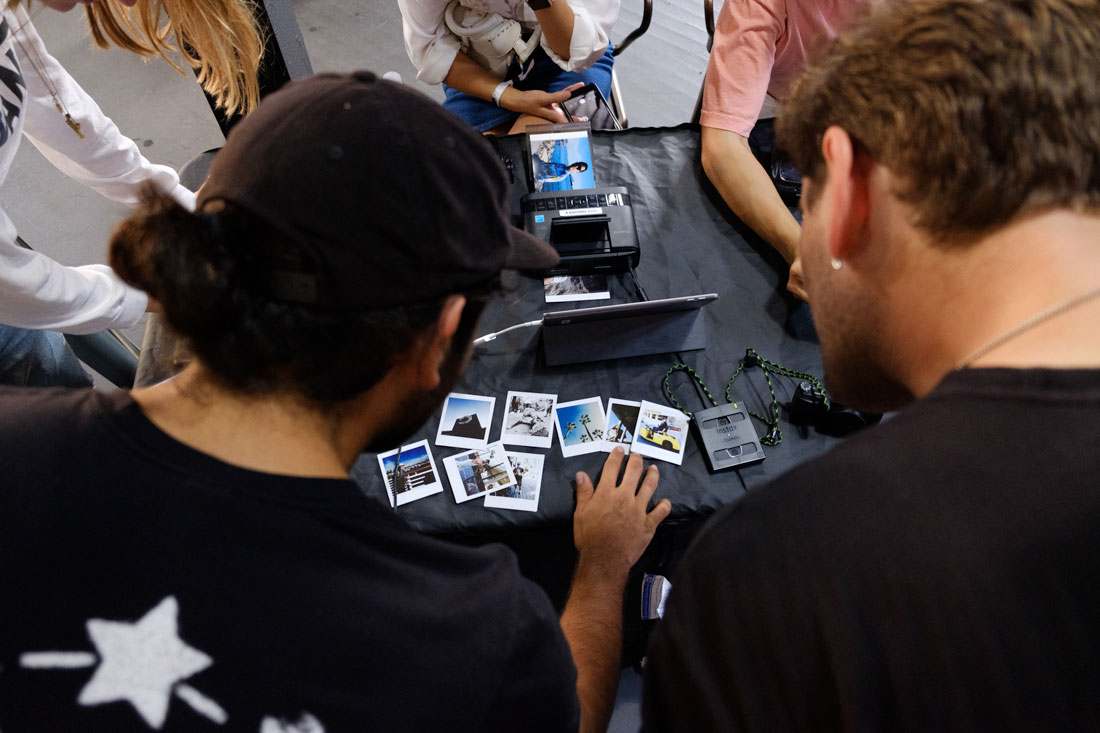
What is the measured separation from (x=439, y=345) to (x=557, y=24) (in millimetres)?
1622

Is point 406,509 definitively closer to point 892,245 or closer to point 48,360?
point 892,245

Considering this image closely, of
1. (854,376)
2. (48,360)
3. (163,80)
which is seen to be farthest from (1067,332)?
(163,80)

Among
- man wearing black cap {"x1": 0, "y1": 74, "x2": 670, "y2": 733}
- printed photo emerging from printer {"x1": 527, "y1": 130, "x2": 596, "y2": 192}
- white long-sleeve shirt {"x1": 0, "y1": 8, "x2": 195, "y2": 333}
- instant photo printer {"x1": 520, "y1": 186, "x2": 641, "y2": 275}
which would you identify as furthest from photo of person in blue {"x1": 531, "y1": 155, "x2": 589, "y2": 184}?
man wearing black cap {"x1": 0, "y1": 74, "x2": 670, "y2": 733}

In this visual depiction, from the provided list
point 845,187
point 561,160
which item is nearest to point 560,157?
point 561,160

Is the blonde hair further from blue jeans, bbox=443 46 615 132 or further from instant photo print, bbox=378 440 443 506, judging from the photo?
instant photo print, bbox=378 440 443 506

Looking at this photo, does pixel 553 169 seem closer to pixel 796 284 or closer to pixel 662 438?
pixel 796 284

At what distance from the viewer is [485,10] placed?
2.14m

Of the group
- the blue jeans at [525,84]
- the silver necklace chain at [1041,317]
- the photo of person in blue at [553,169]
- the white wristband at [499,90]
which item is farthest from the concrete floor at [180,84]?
the silver necklace chain at [1041,317]

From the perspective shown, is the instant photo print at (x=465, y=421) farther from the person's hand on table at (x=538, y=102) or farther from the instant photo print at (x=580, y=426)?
the person's hand on table at (x=538, y=102)

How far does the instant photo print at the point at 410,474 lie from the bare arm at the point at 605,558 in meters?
0.32

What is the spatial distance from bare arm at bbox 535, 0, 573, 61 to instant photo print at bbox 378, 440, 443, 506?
144cm

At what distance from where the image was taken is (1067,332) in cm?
66

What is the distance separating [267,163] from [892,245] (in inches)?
29.9

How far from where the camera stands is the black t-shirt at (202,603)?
0.64 m
